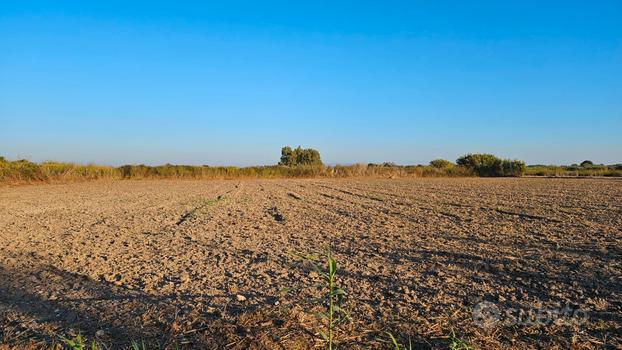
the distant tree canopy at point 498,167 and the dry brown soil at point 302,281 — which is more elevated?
the distant tree canopy at point 498,167

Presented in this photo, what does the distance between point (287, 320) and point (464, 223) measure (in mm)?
5209

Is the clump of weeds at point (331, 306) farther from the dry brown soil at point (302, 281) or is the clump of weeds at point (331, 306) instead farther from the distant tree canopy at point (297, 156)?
the distant tree canopy at point (297, 156)

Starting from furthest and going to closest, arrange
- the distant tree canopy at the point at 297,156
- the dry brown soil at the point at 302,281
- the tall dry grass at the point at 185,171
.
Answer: the distant tree canopy at the point at 297,156
the tall dry grass at the point at 185,171
the dry brown soil at the point at 302,281

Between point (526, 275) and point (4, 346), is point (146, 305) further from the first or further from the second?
point (526, 275)

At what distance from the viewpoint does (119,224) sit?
25.7ft

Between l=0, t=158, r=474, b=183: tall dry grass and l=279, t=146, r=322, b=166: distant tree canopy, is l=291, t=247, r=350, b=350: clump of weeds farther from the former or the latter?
l=279, t=146, r=322, b=166: distant tree canopy

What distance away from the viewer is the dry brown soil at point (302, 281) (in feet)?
9.07

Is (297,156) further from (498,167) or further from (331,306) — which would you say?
(331,306)

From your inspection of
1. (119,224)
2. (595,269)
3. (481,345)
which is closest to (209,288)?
(481,345)

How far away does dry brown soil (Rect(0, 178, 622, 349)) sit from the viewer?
2.77 meters

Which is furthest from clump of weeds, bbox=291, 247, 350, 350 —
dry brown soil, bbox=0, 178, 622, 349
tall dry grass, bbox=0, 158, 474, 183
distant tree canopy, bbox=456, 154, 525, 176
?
distant tree canopy, bbox=456, 154, 525, 176

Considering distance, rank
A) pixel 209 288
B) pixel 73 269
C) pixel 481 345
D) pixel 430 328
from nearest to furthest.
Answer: pixel 481 345 < pixel 430 328 < pixel 209 288 < pixel 73 269

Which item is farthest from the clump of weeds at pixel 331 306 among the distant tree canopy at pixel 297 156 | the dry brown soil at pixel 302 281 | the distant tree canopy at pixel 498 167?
the distant tree canopy at pixel 297 156

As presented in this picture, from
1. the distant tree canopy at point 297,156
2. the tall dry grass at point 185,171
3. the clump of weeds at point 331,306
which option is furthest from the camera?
the distant tree canopy at point 297,156
